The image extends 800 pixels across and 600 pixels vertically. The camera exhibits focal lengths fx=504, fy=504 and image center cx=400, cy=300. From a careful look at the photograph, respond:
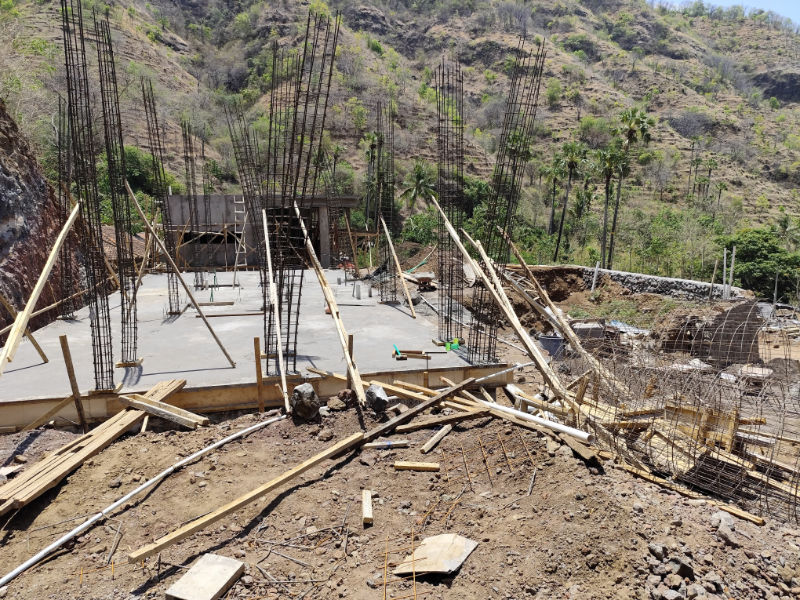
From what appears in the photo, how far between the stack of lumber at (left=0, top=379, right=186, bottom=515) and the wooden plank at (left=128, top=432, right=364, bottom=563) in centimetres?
132

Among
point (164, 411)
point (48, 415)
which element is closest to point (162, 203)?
point (48, 415)

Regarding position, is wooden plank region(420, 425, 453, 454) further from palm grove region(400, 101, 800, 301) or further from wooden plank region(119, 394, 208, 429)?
palm grove region(400, 101, 800, 301)

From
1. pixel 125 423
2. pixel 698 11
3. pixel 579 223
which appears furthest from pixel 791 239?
pixel 698 11

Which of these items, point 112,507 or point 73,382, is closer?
point 112,507

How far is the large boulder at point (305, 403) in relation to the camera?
17.9 feet

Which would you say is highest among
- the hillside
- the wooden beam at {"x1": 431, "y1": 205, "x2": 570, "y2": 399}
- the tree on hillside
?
the hillside

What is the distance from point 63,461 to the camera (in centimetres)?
468

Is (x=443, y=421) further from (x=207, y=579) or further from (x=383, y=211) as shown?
(x=383, y=211)

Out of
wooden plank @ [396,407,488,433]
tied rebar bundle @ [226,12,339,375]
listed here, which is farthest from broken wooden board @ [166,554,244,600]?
tied rebar bundle @ [226,12,339,375]

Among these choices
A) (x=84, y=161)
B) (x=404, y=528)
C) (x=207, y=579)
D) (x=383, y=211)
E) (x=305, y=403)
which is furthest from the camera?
(x=383, y=211)

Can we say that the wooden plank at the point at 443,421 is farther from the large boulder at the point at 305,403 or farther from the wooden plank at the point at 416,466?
the large boulder at the point at 305,403

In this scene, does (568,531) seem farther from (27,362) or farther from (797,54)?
(797,54)

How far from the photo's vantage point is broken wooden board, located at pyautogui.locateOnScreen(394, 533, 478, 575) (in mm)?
3246

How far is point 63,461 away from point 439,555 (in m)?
3.64
